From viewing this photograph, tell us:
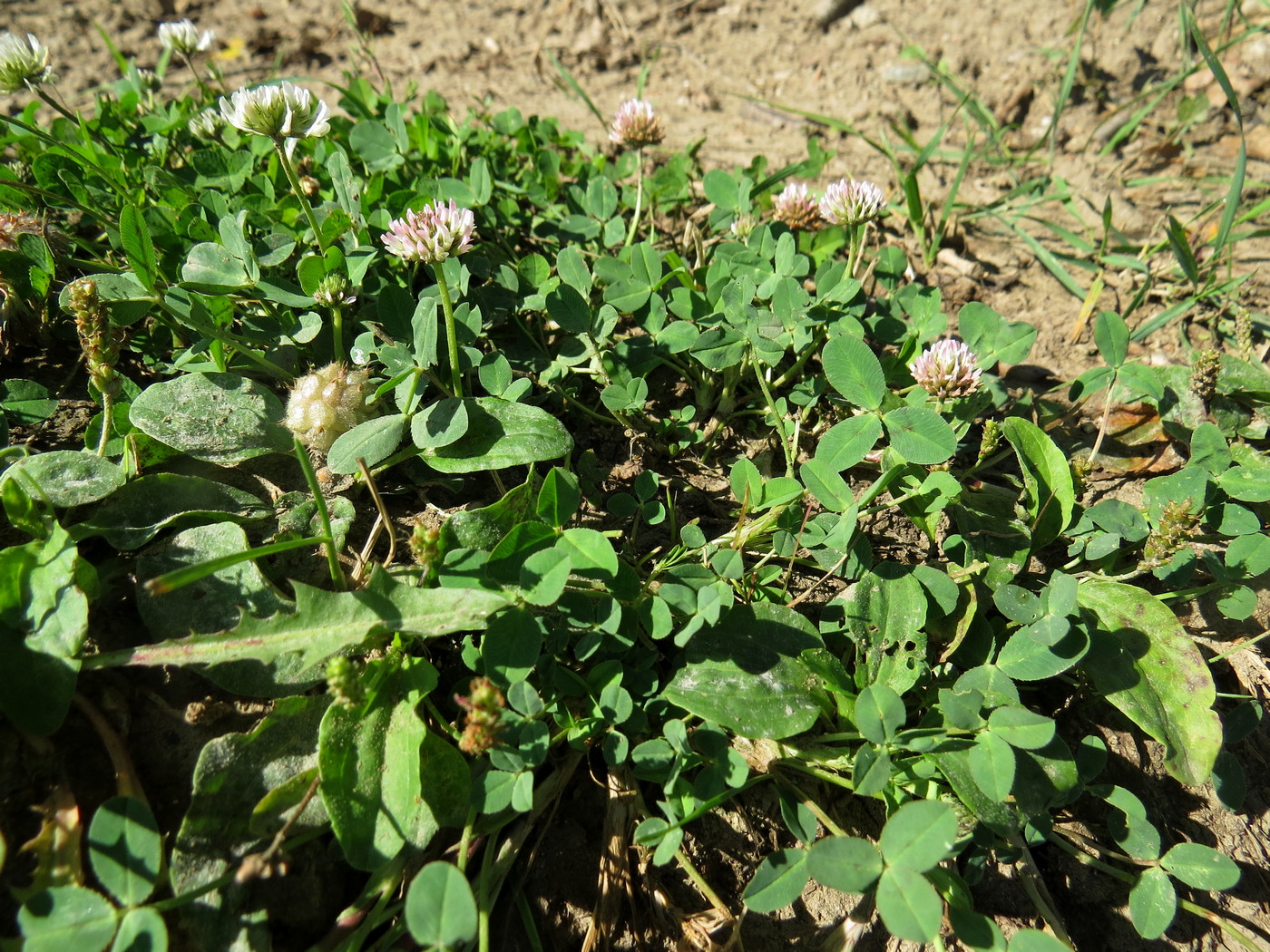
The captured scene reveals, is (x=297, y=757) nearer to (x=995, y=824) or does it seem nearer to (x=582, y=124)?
(x=995, y=824)

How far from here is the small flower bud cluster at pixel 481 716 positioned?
1504 mm

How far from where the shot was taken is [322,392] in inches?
82.9

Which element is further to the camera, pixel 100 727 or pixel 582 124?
pixel 582 124

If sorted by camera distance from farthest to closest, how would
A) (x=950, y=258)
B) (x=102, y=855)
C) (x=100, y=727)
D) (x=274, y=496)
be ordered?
(x=950, y=258)
(x=274, y=496)
(x=100, y=727)
(x=102, y=855)

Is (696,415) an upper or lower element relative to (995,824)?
Result: upper

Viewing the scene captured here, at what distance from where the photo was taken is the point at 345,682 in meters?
1.58

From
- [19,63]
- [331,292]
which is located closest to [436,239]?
[331,292]

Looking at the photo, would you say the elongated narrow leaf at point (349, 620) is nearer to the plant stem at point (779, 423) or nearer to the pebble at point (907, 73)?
the plant stem at point (779, 423)

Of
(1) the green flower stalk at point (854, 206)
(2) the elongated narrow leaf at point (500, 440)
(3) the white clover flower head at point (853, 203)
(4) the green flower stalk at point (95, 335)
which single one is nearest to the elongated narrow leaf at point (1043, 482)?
(1) the green flower stalk at point (854, 206)

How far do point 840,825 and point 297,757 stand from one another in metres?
1.25

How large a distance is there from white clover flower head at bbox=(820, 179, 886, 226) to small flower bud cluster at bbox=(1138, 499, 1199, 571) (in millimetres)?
1314

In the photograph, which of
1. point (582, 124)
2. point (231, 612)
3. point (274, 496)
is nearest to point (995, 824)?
point (231, 612)

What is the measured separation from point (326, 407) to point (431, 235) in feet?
1.77

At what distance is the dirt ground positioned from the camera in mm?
3459
